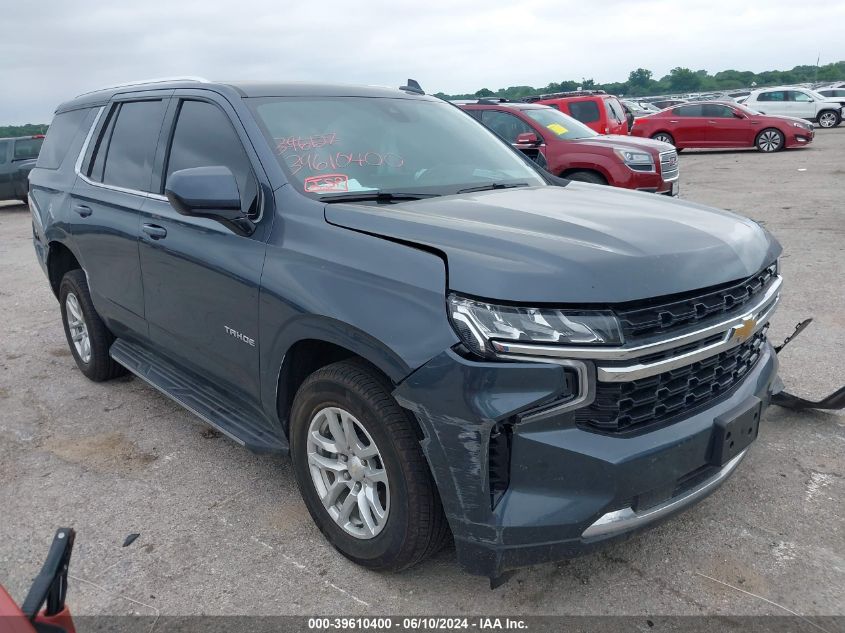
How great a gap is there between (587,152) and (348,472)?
8047 mm

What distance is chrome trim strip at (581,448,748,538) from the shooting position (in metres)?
2.27

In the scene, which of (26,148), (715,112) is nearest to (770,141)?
(715,112)

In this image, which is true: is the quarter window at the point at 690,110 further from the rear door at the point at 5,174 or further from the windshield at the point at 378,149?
the windshield at the point at 378,149

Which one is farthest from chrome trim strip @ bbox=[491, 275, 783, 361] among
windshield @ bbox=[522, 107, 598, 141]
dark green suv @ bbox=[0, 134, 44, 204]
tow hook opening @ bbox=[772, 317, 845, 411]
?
dark green suv @ bbox=[0, 134, 44, 204]

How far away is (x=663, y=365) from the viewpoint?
2.26 metres

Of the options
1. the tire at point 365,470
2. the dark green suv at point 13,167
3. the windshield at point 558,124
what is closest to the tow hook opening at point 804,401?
the tire at point 365,470

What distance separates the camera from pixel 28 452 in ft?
13.0

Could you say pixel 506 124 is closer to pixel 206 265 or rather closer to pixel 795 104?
pixel 206 265

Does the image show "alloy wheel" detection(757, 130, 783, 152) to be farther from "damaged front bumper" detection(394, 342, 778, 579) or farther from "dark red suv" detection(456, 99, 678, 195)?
"damaged front bumper" detection(394, 342, 778, 579)

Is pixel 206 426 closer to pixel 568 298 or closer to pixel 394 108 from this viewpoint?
pixel 394 108

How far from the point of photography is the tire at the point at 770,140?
20.7 meters

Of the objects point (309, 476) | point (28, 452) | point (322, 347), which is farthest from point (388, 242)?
point (28, 452)

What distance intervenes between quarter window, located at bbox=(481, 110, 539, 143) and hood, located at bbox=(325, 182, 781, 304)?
8023 millimetres

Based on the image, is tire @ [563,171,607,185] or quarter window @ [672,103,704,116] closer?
tire @ [563,171,607,185]
